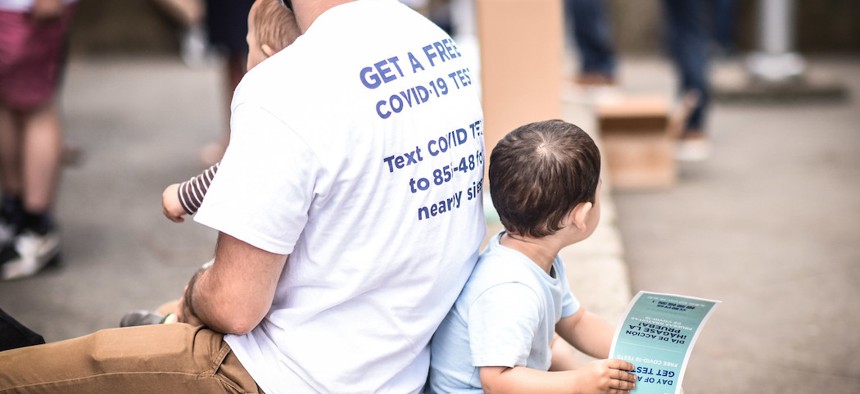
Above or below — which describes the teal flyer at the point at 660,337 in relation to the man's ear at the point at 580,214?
below

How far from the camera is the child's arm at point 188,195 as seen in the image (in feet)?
5.80

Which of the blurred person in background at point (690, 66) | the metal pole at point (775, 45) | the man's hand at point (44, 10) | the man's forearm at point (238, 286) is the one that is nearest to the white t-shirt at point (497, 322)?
the man's forearm at point (238, 286)

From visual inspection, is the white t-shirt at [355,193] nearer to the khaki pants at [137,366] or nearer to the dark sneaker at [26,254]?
the khaki pants at [137,366]

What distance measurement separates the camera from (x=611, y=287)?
2945 mm

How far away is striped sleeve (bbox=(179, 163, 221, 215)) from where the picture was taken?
1.77 metres

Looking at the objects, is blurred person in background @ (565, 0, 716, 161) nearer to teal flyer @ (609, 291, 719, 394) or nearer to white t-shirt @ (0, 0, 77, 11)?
white t-shirt @ (0, 0, 77, 11)

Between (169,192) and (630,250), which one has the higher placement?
(169,192)

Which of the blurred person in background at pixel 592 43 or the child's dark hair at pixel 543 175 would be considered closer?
the child's dark hair at pixel 543 175

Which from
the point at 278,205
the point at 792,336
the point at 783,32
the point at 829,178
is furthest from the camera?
the point at 783,32

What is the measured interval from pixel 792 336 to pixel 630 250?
986 mm

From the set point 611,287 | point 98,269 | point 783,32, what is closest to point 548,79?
point 611,287

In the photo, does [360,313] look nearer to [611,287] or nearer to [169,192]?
[169,192]

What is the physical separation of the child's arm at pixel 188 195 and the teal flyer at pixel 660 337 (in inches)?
31.3

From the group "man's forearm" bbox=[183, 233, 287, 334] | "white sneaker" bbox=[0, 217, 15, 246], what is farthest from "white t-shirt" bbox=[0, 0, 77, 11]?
"man's forearm" bbox=[183, 233, 287, 334]
